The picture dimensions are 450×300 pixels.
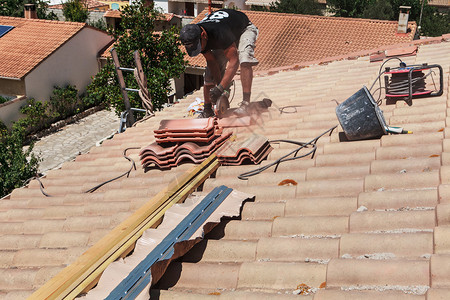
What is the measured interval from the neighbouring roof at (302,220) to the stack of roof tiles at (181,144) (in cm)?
20

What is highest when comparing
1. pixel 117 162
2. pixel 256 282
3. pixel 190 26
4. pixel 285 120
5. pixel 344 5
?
pixel 190 26

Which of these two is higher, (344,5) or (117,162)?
(117,162)

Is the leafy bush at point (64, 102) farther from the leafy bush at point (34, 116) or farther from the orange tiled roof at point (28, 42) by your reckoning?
the orange tiled roof at point (28, 42)

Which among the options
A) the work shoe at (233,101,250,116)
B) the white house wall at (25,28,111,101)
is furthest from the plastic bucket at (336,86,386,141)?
the white house wall at (25,28,111,101)

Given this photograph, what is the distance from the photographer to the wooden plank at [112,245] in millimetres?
3564

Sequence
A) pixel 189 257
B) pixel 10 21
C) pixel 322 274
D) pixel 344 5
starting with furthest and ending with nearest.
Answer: pixel 344 5 < pixel 10 21 < pixel 189 257 < pixel 322 274

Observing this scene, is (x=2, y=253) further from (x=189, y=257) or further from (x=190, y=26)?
(x=190, y=26)

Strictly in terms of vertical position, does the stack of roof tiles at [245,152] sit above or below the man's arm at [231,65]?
below

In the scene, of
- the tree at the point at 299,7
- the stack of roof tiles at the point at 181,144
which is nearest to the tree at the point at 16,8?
the tree at the point at 299,7

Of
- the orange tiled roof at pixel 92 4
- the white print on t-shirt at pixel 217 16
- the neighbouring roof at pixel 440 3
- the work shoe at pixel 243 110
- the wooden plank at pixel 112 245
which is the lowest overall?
the neighbouring roof at pixel 440 3

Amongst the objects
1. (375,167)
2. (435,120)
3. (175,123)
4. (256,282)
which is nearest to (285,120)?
(175,123)

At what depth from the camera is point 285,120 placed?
7.33m

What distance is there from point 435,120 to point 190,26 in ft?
10.6

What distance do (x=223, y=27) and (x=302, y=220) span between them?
12.8ft
